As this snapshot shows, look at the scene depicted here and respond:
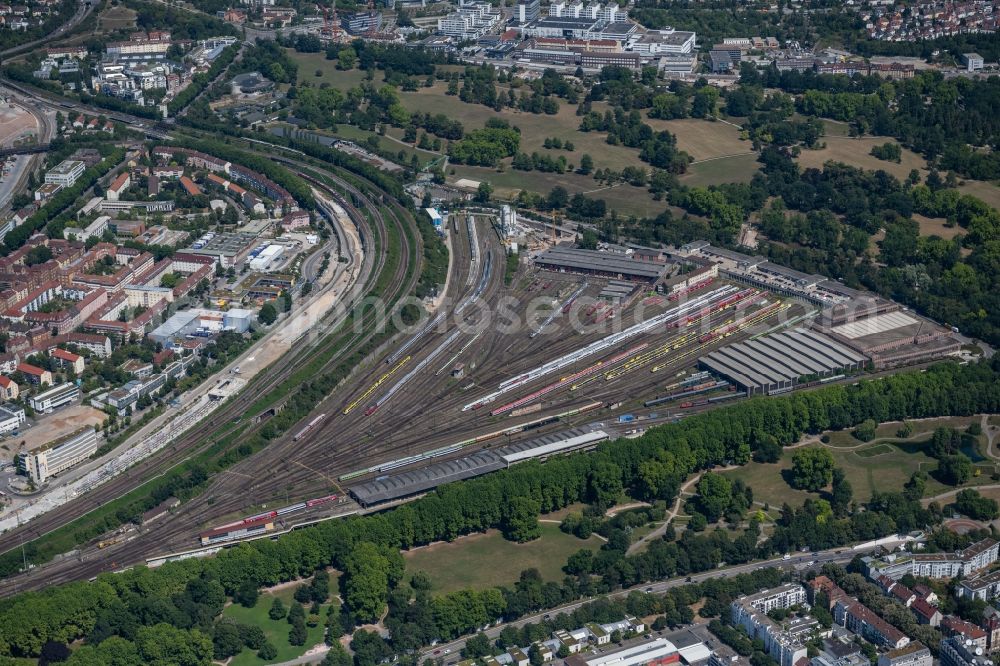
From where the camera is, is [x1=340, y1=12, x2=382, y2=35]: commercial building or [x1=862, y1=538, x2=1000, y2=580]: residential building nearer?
[x1=862, y1=538, x2=1000, y2=580]: residential building

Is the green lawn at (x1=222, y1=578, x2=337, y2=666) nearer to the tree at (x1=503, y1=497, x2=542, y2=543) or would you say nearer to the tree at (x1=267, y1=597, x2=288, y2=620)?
the tree at (x1=267, y1=597, x2=288, y2=620)

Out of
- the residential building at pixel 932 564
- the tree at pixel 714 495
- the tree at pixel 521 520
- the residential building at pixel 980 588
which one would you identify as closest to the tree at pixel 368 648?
the tree at pixel 521 520

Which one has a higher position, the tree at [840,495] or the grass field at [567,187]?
the grass field at [567,187]

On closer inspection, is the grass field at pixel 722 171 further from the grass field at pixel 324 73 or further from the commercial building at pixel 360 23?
the commercial building at pixel 360 23

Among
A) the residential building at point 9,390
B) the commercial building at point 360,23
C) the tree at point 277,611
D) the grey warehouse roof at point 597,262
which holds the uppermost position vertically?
the commercial building at point 360,23

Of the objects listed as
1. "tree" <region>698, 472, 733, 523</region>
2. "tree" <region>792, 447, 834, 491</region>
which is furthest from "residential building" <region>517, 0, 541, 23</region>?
"tree" <region>698, 472, 733, 523</region>

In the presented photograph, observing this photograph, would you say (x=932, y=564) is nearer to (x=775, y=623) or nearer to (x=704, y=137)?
(x=775, y=623)

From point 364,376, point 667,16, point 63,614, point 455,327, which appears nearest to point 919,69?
point 667,16
